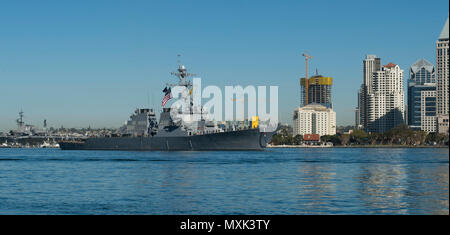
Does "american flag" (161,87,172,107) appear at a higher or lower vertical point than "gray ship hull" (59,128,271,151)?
higher

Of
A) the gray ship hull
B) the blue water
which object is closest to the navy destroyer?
the gray ship hull

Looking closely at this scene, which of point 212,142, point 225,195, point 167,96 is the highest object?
point 167,96

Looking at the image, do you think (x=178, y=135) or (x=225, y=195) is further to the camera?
(x=178, y=135)

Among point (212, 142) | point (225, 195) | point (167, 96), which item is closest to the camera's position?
point (225, 195)

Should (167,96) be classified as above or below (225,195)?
above

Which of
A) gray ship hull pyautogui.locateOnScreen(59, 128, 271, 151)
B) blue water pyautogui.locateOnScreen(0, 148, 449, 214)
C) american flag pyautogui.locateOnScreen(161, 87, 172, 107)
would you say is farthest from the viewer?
american flag pyautogui.locateOnScreen(161, 87, 172, 107)

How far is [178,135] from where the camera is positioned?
132875 mm

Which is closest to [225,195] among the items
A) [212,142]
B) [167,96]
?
[212,142]

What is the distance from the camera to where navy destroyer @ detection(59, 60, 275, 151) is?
128625 mm

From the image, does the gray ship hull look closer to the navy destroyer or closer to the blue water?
the navy destroyer

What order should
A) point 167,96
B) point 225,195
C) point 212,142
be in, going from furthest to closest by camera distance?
point 167,96
point 212,142
point 225,195

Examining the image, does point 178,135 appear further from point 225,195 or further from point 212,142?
point 225,195

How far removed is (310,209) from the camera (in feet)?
96.3
